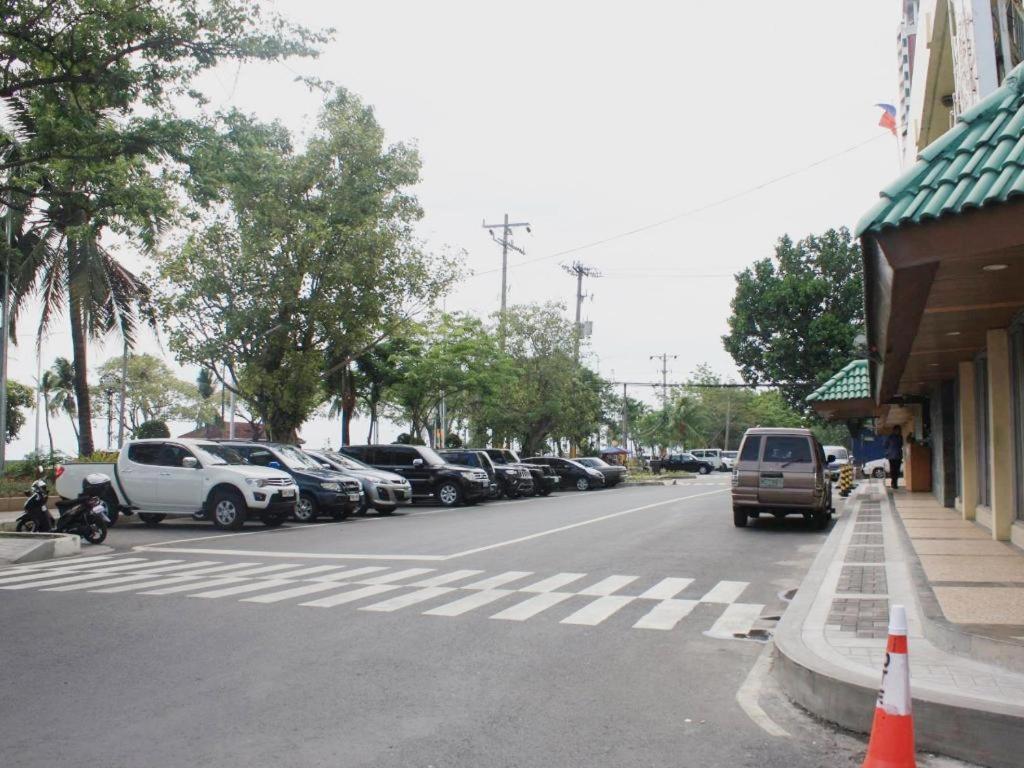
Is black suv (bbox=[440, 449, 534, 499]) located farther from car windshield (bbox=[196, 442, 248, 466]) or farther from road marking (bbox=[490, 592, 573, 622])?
road marking (bbox=[490, 592, 573, 622])

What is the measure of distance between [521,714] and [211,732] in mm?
1854

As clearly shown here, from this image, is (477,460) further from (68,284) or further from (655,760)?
(655,760)

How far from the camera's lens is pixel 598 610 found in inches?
373

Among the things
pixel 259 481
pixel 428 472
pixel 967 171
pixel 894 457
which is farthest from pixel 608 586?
pixel 894 457

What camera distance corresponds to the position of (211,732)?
544cm

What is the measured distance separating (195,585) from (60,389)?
76225mm

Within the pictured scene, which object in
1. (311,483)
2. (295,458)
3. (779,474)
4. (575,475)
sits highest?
(295,458)

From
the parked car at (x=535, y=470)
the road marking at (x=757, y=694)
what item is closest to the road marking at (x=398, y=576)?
the road marking at (x=757, y=694)

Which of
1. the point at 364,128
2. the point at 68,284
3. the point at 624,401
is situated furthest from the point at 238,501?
the point at 624,401

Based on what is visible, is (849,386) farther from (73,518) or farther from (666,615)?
(73,518)

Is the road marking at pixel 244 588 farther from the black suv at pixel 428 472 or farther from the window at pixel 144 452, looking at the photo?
the black suv at pixel 428 472

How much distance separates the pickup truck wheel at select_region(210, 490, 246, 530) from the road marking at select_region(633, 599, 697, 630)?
1130 centimetres

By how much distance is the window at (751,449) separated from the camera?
19.0 m

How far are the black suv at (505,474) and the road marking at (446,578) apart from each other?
17416 mm
